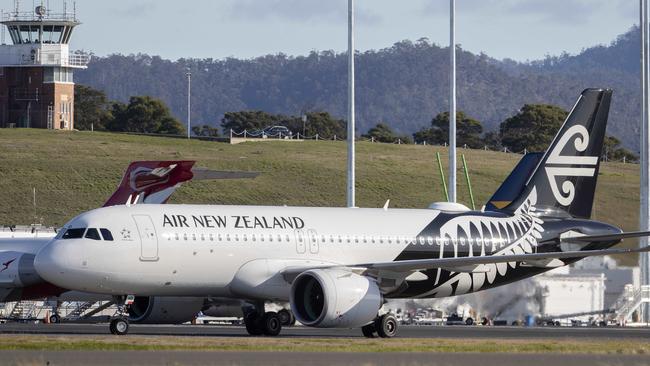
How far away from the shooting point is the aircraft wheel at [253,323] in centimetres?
4484

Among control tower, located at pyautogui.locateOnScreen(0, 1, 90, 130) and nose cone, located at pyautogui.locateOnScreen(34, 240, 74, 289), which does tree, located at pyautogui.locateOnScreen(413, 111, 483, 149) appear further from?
nose cone, located at pyautogui.locateOnScreen(34, 240, 74, 289)

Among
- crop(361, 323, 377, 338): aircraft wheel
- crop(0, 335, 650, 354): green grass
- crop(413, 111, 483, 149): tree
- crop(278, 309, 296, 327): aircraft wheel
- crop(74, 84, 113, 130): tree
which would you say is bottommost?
crop(361, 323, 377, 338): aircraft wheel

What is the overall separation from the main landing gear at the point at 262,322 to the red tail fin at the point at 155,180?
11.0 meters

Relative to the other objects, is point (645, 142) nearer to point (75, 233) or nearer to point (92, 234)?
point (92, 234)

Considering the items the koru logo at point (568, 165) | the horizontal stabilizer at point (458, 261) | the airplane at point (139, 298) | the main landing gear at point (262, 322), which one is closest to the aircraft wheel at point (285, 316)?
the main landing gear at point (262, 322)


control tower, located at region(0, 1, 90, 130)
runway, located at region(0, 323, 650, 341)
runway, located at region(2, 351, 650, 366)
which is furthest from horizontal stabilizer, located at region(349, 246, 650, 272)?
control tower, located at region(0, 1, 90, 130)

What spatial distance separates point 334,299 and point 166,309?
527 cm

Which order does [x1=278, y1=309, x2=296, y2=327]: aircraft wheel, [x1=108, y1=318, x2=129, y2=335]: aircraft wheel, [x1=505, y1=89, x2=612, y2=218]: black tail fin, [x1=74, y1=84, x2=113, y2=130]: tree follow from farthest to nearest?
[x1=74, y1=84, x2=113, y2=130]: tree
[x1=505, y1=89, x2=612, y2=218]: black tail fin
[x1=278, y1=309, x2=296, y2=327]: aircraft wheel
[x1=108, y1=318, x2=129, y2=335]: aircraft wheel

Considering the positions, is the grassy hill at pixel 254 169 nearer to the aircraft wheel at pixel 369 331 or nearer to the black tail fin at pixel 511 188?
the black tail fin at pixel 511 188

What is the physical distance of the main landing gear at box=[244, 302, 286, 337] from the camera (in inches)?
1759

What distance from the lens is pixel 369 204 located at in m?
114

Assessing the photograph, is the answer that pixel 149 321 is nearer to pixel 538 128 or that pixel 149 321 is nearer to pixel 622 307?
pixel 622 307

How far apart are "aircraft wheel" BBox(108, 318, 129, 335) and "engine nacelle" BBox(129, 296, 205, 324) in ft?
6.80

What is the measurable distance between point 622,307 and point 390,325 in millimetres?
24640
